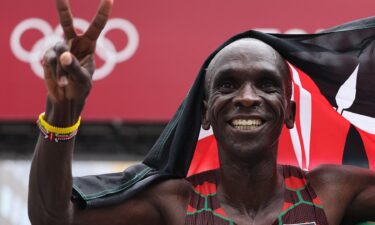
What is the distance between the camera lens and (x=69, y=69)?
2982mm

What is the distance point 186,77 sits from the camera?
6875 millimetres

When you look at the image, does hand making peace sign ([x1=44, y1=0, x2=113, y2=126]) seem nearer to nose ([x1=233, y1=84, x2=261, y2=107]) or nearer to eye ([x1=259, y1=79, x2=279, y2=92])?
nose ([x1=233, y1=84, x2=261, y2=107])

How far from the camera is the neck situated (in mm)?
3574

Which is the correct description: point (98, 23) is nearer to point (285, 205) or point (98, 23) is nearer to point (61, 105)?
point (61, 105)

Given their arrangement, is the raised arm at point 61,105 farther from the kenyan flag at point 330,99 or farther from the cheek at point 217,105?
the kenyan flag at point 330,99

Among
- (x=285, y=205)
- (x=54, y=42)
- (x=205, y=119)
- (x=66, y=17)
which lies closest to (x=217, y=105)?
(x=205, y=119)

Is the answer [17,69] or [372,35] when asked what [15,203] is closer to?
[17,69]

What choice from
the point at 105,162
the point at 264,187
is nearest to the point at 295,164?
the point at 264,187

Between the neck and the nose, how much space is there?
27 cm

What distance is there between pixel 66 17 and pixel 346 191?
1357 millimetres

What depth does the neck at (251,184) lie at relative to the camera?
3.57 metres

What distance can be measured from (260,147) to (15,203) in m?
5.56

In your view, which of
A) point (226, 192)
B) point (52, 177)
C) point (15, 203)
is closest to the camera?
point (52, 177)

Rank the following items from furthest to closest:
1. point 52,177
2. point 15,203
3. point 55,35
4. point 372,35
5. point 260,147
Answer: point 15,203, point 55,35, point 372,35, point 260,147, point 52,177
